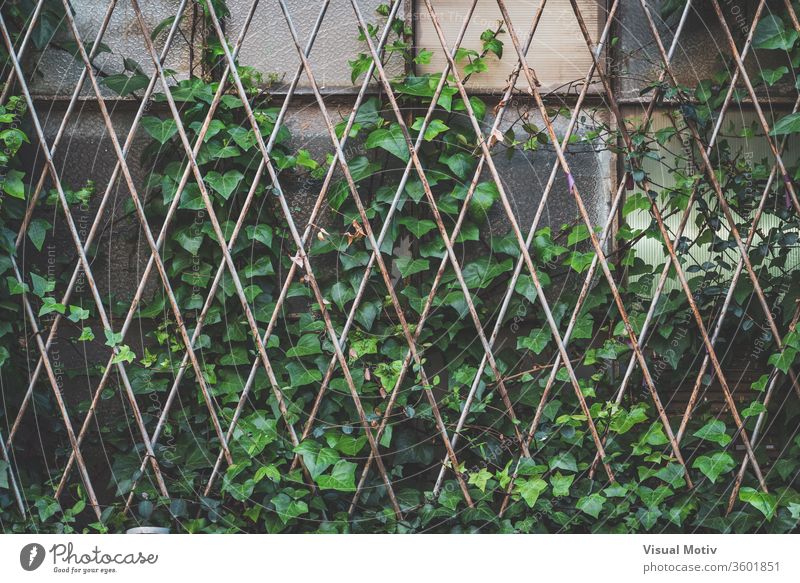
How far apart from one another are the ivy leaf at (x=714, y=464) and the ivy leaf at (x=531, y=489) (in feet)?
2.21

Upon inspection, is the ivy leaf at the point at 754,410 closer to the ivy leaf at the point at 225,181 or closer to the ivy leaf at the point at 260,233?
the ivy leaf at the point at 260,233

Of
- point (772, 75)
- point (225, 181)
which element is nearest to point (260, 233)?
point (225, 181)

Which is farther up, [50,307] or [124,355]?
[50,307]

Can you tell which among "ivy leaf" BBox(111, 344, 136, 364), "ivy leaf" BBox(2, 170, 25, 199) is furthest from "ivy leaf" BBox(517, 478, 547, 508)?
"ivy leaf" BBox(2, 170, 25, 199)

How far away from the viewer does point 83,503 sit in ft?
11.4

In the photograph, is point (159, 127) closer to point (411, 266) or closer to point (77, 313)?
point (77, 313)

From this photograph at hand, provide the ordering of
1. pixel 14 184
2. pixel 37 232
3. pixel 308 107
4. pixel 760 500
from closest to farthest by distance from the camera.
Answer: pixel 760 500 < pixel 14 184 < pixel 37 232 < pixel 308 107

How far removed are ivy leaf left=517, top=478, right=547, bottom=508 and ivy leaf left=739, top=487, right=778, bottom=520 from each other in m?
0.86

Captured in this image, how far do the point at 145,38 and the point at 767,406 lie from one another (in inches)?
129

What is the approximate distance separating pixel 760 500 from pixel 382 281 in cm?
189

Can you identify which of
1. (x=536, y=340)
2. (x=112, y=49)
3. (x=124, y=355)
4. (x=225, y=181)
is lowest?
(x=536, y=340)

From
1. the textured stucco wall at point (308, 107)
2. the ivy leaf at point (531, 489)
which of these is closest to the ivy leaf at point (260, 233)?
the textured stucco wall at point (308, 107)

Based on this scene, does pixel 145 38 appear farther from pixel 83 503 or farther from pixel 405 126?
pixel 83 503

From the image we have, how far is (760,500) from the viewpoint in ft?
11.0
